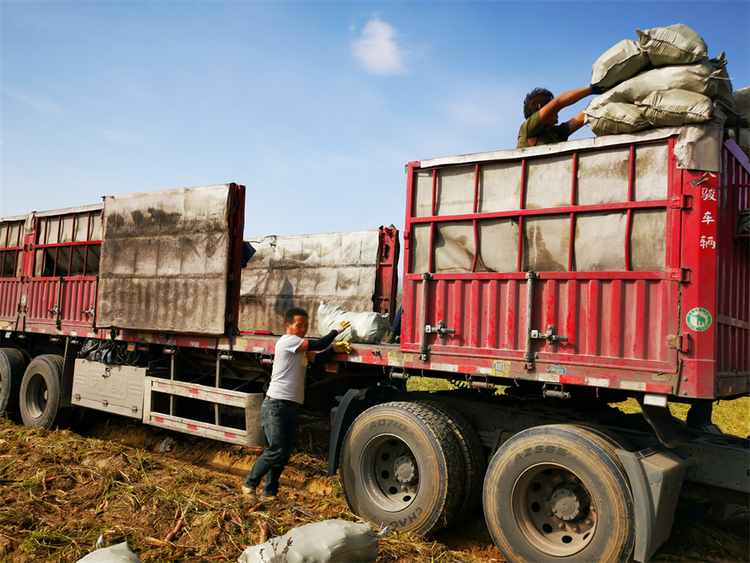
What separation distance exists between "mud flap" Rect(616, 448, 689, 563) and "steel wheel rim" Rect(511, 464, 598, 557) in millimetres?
357

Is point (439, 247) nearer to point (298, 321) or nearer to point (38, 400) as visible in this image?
point (298, 321)

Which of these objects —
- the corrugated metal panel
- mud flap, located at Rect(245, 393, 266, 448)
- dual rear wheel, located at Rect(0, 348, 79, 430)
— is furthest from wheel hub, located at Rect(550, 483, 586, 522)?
dual rear wheel, located at Rect(0, 348, 79, 430)

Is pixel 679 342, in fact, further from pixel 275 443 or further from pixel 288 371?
pixel 275 443

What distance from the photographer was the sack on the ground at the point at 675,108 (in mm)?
3986

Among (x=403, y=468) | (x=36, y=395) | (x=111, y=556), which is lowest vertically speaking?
(x=111, y=556)

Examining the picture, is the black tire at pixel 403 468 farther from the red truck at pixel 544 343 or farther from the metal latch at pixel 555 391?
the metal latch at pixel 555 391

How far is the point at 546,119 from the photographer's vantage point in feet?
17.3

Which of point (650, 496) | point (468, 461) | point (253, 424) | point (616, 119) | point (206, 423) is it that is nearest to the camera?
point (650, 496)

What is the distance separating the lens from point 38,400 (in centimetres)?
884

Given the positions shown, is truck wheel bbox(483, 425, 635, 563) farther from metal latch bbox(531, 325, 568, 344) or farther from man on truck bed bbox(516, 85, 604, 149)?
man on truck bed bbox(516, 85, 604, 149)

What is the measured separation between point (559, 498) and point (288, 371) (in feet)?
8.68

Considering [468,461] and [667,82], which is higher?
[667,82]

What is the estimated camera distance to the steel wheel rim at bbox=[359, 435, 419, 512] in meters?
5.05

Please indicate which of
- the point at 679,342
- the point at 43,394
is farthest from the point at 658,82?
the point at 43,394
